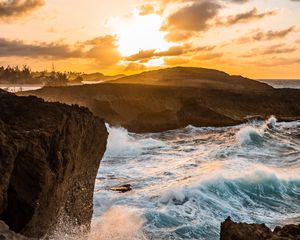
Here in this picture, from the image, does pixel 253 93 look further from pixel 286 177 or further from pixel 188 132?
pixel 286 177

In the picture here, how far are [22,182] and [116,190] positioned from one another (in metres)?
10.2

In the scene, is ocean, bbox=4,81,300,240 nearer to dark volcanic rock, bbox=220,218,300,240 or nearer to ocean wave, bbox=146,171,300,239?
ocean wave, bbox=146,171,300,239

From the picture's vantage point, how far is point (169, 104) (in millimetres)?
43438

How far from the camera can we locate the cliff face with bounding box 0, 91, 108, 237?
5691 mm

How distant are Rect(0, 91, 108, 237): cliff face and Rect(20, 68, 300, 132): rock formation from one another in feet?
93.2

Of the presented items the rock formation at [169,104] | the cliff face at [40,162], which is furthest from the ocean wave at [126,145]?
the cliff face at [40,162]

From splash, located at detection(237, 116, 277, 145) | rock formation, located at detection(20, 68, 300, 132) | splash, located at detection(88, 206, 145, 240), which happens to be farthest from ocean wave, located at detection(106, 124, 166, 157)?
splash, located at detection(88, 206, 145, 240)

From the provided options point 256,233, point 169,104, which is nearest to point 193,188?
point 256,233

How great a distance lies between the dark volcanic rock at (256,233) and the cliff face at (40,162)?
2.61m

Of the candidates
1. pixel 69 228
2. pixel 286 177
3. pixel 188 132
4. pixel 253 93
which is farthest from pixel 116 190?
pixel 253 93

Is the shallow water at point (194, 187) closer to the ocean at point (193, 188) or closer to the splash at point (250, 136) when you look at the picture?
the ocean at point (193, 188)

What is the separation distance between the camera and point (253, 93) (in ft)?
171

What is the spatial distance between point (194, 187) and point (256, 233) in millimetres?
10623

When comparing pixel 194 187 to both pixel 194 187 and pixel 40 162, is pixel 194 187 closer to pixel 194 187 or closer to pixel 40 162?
pixel 194 187
